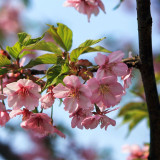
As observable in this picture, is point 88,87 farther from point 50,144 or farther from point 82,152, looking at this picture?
point 82,152

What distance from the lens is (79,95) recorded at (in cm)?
123

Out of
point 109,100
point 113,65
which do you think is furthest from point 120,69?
point 109,100

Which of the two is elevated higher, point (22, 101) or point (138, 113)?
point (22, 101)

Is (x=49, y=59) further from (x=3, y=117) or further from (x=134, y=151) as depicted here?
(x=134, y=151)

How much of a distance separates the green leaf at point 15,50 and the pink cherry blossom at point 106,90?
0.40 metres

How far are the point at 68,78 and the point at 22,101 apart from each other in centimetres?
29

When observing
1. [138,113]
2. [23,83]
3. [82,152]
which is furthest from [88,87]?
[82,152]

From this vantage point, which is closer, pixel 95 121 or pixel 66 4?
pixel 95 121

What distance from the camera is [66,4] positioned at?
1785 mm

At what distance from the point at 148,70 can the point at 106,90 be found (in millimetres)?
327

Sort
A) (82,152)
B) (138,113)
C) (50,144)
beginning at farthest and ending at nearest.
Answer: (82,152)
(50,144)
(138,113)

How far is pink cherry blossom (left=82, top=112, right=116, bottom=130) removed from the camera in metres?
1.33

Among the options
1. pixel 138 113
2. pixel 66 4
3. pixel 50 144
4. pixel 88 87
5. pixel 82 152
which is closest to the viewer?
pixel 88 87

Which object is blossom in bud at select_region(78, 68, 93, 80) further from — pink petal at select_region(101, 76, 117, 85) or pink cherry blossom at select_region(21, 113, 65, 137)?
pink cherry blossom at select_region(21, 113, 65, 137)
